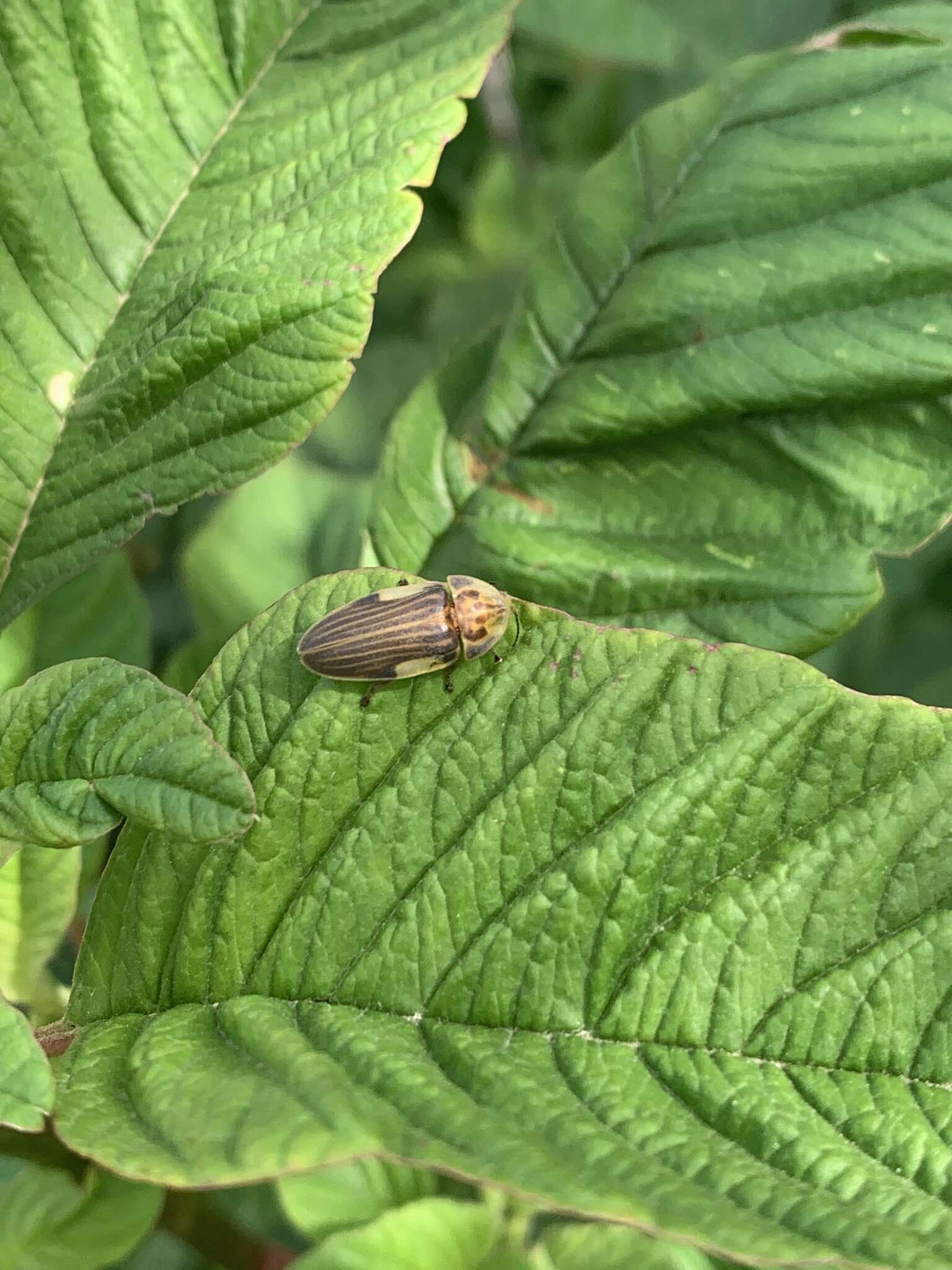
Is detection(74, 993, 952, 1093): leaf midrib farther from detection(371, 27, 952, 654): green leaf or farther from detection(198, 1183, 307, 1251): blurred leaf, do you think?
detection(198, 1183, 307, 1251): blurred leaf

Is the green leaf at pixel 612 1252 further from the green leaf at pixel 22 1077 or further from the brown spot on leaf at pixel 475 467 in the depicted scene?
the brown spot on leaf at pixel 475 467

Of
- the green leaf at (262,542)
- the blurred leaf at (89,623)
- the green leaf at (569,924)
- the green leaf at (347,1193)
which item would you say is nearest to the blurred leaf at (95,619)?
the blurred leaf at (89,623)

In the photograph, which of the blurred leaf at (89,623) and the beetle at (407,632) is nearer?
the beetle at (407,632)

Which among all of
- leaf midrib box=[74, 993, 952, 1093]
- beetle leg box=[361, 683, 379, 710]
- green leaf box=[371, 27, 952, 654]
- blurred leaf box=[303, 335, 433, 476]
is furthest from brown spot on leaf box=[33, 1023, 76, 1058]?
blurred leaf box=[303, 335, 433, 476]

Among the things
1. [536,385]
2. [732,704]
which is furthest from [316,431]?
[732,704]

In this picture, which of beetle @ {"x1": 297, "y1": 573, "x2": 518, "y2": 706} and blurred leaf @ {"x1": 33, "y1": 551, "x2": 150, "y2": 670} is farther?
blurred leaf @ {"x1": 33, "y1": 551, "x2": 150, "y2": 670}

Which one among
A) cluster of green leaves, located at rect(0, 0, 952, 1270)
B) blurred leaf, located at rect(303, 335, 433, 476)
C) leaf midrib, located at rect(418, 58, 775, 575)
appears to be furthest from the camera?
blurred leaf, located at rect(303, 335, 433, 476)

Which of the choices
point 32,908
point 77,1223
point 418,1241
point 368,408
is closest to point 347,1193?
point 418,1241
